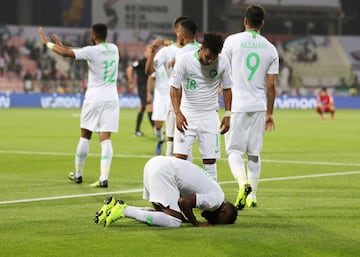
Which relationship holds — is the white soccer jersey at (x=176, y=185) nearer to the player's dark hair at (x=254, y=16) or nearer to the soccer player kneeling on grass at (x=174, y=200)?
the soccer player kneeling on grass at (x=174, y=200)

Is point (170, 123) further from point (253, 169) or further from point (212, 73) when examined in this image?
point (212, 73)

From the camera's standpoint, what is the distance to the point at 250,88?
41.6ft

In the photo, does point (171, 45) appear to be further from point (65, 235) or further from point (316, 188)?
point (65, 235)

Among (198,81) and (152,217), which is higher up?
A: (198,81)

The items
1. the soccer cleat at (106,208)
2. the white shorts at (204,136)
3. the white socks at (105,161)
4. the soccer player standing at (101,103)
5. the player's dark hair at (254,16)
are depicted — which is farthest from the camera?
the soccer player standing at (101,103)

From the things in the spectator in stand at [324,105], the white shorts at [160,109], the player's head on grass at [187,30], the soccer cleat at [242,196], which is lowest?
the spectator in stand at [324,105]

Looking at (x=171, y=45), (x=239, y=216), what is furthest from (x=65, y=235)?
(x=171, y=45)

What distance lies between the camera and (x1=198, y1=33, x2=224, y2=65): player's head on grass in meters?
11.4

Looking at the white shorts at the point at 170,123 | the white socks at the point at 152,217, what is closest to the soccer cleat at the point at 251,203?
the white socks at the point at 152,217

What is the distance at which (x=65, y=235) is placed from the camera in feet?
32.3

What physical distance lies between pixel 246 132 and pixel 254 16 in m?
1.47

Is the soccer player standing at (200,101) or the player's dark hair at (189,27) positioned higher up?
the player's dark hair at (189,27)

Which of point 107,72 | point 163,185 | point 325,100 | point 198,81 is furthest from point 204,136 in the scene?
point 325,100

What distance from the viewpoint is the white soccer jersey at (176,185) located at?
10469mm
